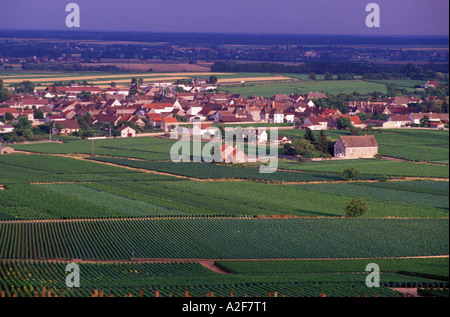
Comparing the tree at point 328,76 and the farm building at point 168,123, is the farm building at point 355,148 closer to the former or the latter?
the farm building at point 168,123

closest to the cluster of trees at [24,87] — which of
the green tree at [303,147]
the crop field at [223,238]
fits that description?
the green tree at [303,147]

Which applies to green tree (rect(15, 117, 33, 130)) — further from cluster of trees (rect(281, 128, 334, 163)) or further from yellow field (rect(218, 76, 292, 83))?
yellow field (rect(218, 76, 292, 83))

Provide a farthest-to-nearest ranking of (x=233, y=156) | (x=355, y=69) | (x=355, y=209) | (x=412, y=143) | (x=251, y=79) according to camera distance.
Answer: (x=355, y=69), (x=251, y=79), (x=412, y=143), (x=233, y=156), (x=355, y=209)

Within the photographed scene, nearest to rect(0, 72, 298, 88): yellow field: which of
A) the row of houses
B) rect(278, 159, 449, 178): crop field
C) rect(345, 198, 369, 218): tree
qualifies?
the row of houses

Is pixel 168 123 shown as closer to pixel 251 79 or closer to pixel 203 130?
pixel 203 130

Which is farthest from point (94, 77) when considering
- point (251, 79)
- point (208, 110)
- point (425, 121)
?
point (425, 121)

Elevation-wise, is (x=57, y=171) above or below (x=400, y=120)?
below
